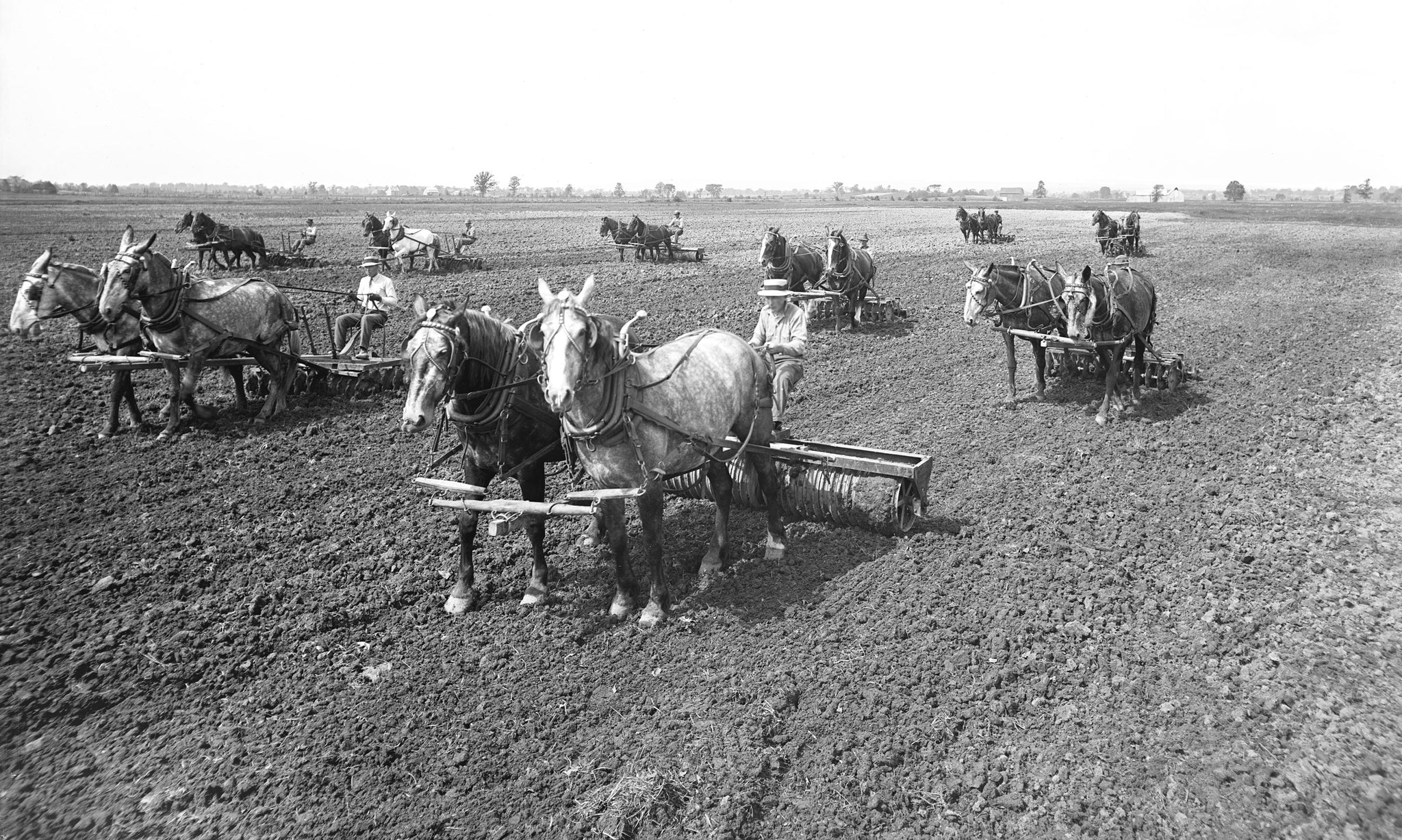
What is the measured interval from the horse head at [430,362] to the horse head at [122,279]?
240 inches

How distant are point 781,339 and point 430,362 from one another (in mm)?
3191

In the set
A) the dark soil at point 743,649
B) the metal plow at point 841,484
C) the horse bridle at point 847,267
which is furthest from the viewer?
the horse bridle at point 847,267

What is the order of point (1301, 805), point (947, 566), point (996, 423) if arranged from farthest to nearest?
point (996, 423) → point (947, 566) → point (1301, 805)

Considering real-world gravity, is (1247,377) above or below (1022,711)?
above

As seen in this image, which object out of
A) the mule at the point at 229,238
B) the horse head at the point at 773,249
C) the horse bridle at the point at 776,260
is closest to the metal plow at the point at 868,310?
the horse bridle at the point at 776,260

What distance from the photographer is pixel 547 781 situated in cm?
440

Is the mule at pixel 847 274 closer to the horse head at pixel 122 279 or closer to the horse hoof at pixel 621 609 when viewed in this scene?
the horse hoof at pixel 621 609

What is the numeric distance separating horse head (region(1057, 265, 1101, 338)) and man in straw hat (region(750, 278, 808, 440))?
503cm

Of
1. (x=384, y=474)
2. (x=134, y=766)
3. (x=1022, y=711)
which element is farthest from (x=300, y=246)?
(x=1022, y=711)

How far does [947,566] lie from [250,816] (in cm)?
519

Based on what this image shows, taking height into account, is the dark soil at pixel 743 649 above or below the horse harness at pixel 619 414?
below

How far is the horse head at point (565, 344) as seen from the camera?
4945 mm

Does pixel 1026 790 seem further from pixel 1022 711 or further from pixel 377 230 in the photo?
pixel 377 230

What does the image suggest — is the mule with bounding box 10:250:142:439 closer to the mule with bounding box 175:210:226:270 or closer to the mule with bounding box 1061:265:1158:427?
the mule with bounding box 1061:265:1158:427
